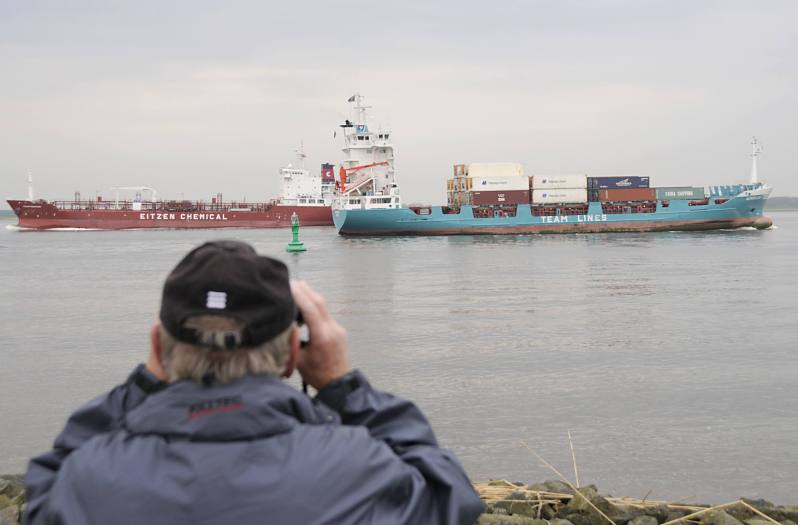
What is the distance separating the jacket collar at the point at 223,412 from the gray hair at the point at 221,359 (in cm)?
2

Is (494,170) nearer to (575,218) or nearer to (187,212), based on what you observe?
(575,218)

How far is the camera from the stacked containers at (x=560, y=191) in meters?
46.6

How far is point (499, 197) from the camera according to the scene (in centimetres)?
4628

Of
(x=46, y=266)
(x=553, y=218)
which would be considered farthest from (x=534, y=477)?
(x=553, y=218)

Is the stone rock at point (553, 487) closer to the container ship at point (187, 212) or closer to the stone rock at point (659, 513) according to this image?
the stone rock at point (659, 513)

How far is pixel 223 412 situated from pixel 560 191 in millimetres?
46999

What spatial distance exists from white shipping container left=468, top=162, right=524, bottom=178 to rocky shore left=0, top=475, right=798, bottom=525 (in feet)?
149

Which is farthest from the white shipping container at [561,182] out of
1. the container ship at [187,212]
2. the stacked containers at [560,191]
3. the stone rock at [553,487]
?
the stone rock at [553,487]

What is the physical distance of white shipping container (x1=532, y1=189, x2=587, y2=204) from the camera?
153 ft

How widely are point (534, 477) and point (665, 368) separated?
12.9 ft

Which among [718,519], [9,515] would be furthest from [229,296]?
[718,519]

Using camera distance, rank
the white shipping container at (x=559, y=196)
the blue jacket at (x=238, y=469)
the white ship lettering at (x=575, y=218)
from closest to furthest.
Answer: the blue jacket at (x=238, y=469) → the white ship lettering at (x=575, y=218) → the white shipping container at (x=559, y=196)

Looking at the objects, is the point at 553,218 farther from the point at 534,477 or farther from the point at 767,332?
the point at 534,477

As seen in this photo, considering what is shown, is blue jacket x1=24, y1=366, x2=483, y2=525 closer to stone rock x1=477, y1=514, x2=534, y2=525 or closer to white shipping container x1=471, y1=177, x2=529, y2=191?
stone rock x1=477, y1=514, x2=534, y2=525
